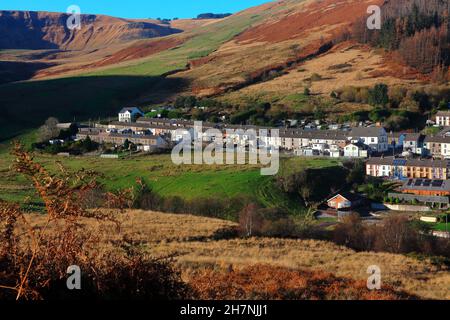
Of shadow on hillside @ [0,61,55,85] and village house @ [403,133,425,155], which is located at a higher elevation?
shadow on hillside @ [0,61,55,85]

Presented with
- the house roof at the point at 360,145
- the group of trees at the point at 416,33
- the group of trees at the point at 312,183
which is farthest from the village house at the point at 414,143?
the group of trees at the point at 416,33

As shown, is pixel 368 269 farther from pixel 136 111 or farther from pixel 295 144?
pixel 136 111

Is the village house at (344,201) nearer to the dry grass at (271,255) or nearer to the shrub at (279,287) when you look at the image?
the dry grass at (271,255)

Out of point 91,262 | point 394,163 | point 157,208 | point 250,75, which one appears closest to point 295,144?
point 394,163

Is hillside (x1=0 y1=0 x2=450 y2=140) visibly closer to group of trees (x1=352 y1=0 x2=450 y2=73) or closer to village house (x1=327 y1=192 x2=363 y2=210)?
group of trees (x1=352 y1=0 x2=450 y2=73)

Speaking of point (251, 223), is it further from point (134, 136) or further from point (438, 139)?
point (134, 136)

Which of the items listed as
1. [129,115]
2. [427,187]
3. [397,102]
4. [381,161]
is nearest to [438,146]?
[381,161]

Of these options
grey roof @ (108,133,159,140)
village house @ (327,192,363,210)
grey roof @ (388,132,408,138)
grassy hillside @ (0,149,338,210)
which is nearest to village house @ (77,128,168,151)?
grey roof @ (108,133,159,140)
